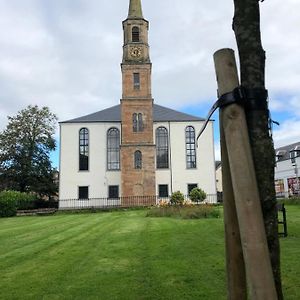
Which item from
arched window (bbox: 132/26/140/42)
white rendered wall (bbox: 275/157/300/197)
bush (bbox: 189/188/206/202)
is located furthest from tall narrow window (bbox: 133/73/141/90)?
white rendered wall (bbox: 275/157/300/197)

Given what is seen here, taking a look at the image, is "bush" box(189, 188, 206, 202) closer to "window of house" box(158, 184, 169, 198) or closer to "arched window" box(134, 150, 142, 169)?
"window of house" box(158, 184, 169, 198)

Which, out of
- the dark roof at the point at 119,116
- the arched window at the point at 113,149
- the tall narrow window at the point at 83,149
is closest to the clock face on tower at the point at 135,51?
the dark roof at the point at 119,116

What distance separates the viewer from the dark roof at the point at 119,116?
4519 centimetres

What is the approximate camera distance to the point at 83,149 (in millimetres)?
44344

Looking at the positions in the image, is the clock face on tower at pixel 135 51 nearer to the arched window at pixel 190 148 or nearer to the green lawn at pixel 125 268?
the arched window at pixel 190 148

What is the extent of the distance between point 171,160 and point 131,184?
5.94 metres

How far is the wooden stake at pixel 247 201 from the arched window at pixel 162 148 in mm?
41314

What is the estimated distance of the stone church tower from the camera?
41062 millimetres

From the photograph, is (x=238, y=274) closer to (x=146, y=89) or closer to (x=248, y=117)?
(x=248, y=117)

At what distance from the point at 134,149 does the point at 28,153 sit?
53.6 ft

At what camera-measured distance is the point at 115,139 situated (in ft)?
147

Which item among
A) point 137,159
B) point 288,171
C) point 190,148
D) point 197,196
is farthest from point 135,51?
point 288,171

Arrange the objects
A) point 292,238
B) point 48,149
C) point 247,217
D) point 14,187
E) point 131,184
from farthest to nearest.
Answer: point 48,149 < point 14,187 < point 131,184 < point 292,238 < point 247,217

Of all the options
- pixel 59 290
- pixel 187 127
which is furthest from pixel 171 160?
pixel 59 290
